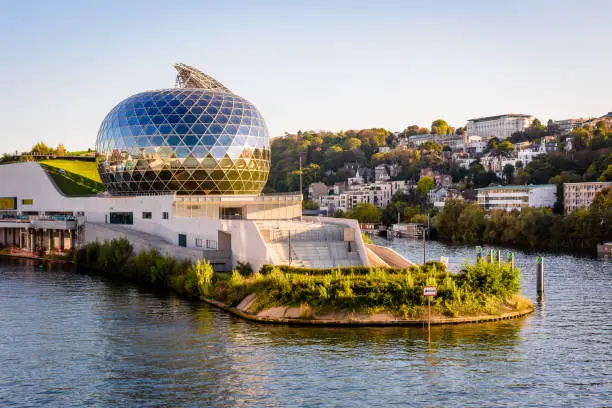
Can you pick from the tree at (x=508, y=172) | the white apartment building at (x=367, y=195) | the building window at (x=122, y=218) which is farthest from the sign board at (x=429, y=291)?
the white apartment building at (x=367, y=195)

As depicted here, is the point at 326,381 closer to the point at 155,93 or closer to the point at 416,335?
the point at 416,335

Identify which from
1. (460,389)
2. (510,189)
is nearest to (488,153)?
(510,189)

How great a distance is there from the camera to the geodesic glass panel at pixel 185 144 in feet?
209

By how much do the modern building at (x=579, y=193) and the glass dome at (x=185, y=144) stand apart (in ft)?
231

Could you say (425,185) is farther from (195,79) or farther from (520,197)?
(195,79)

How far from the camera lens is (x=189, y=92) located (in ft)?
219

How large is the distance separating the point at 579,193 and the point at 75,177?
77.6 meters

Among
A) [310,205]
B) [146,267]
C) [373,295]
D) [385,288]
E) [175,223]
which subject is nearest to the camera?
Answer: [373,295]

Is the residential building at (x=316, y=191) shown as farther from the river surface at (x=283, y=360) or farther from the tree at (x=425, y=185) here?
the river surface at (x=283, y=360)

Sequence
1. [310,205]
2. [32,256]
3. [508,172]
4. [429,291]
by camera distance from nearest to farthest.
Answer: [429,291] < [32,256] < [508,172] < [310,205]

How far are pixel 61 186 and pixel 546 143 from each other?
130 m

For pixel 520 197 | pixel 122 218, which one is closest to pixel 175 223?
pixel 122 218

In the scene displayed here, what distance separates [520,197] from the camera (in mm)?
131125

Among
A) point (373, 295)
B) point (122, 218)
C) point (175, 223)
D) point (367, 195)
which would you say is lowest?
point (373, 295)
